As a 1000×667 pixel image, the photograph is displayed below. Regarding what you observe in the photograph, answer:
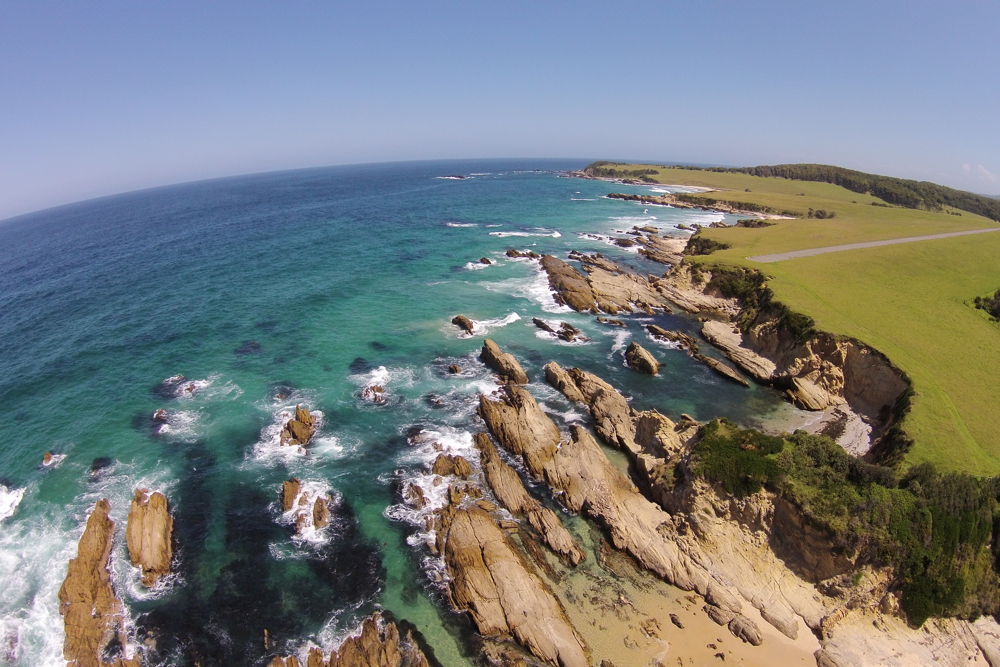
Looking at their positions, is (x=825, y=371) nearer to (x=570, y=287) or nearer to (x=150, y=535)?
(x=570, y=287)

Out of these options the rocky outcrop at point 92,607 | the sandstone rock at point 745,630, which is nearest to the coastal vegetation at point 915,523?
the sandstone rock at point 745,630

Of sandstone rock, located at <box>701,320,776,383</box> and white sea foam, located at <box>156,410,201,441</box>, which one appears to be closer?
white sea foam, located at <box>156,410,201,441</box>

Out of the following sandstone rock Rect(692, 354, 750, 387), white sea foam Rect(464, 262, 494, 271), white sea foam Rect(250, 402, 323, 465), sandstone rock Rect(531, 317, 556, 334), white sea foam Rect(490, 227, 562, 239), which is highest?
white sea foam Rect(490, 227, 562, 239)

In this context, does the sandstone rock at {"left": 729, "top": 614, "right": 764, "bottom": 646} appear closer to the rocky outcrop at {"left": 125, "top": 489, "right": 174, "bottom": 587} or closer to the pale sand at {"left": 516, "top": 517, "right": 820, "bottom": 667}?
the pale sand at {"left": 516, "top": 517, "right": 820, "bottom": 667}

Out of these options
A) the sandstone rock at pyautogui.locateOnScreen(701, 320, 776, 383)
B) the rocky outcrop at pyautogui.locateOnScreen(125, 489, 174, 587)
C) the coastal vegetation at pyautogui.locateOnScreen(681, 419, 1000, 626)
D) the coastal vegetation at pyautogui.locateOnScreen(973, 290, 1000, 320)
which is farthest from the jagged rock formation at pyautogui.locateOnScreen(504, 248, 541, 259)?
the rocky outcrop at pyautogui.locateOnScreen(125, 489, 174, 587)

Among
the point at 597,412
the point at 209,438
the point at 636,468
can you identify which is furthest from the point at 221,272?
the point at 636,468

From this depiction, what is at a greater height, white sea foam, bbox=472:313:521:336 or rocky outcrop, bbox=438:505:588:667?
white sea foam, bbox=472:313:521:336

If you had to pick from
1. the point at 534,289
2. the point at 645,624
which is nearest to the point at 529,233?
the point at 534,289

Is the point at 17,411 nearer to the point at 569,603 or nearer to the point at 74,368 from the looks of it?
the point at 74,368
